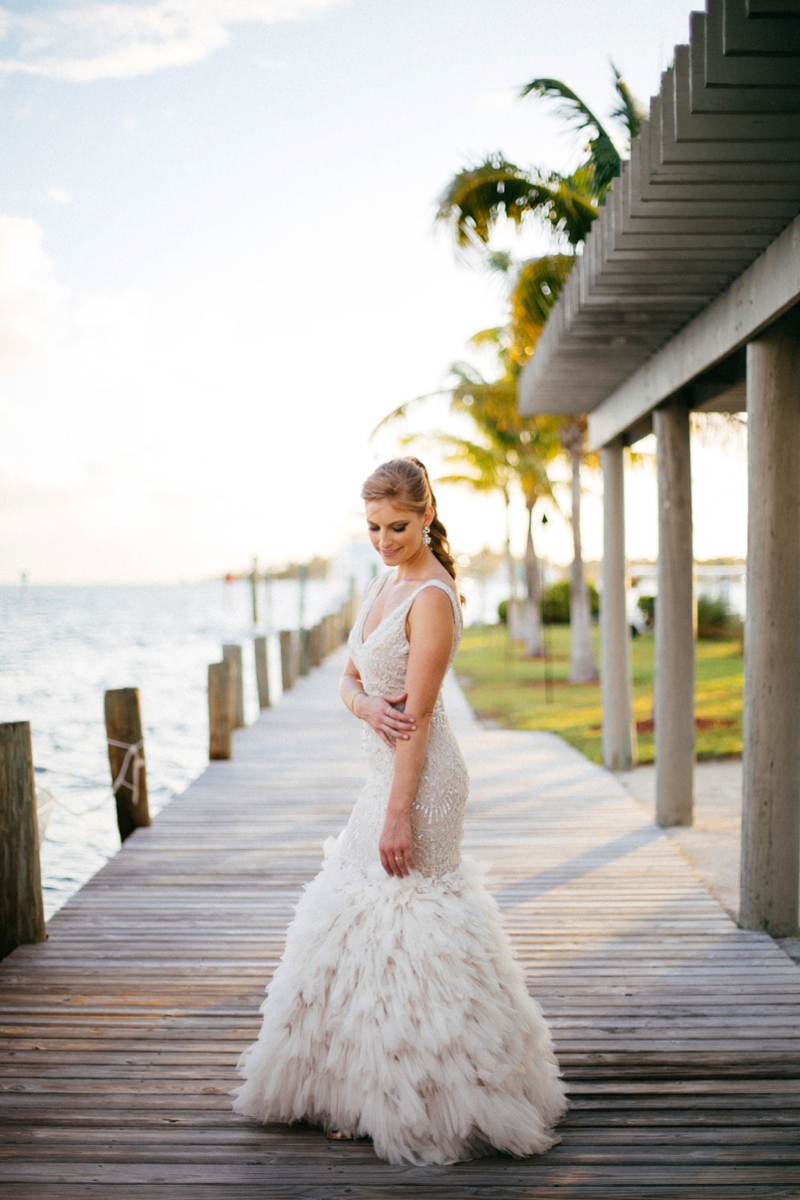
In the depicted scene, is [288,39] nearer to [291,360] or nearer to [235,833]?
[235,833]

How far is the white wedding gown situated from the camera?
98.9 inches

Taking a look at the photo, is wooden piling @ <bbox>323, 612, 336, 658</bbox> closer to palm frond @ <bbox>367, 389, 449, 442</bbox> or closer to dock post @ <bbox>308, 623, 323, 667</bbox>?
dock post @ <bbox>308, 623, 323, 667</bbox>

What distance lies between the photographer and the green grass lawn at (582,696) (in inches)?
439

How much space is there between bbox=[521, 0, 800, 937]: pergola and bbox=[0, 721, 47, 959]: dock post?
11.5 feet

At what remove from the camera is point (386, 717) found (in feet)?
8.58

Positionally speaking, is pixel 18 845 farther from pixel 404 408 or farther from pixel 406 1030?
pixel 404 408

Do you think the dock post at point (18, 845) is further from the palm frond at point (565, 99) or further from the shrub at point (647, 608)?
the shrub at point (647, 608)

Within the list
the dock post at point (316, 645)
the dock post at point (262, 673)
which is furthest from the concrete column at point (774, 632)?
the dock post at point (316, 645)

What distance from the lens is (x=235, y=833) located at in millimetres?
6449

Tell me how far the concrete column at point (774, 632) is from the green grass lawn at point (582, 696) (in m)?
5.14

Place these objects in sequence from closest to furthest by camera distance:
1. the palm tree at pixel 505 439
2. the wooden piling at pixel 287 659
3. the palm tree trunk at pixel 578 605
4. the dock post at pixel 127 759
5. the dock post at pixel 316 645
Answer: the dock post at pixel 127 759 → the wooden piling at pixel 287 659 → the palm tree trunk at pixel 578 605 → the palm tree at pixel 505 439 → the dock post at pixel 316 645

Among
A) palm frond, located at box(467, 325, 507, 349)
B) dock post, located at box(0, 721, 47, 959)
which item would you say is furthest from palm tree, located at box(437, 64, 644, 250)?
palm frond, located at box(467, 325, 507, 349)

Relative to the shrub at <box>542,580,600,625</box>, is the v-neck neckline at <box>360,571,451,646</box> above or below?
above

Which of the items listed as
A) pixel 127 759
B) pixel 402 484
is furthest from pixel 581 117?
pixel 402 484
